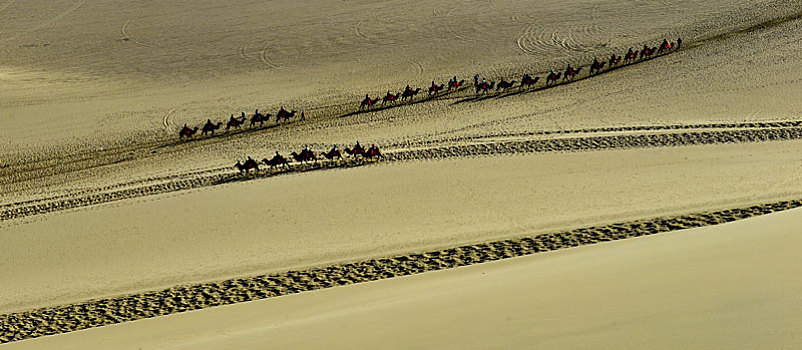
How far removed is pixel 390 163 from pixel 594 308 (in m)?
12.2

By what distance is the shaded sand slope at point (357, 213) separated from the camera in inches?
557

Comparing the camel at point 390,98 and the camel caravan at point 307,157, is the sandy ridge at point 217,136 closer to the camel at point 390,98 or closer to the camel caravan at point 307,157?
the camel at point 390,98

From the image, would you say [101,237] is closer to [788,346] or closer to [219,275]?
[219,275]

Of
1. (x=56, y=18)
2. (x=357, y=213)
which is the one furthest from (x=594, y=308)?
(x=56, y=18)

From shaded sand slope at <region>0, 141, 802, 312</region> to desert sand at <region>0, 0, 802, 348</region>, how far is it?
65 millimetres

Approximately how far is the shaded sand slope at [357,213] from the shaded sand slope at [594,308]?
12.9 feet

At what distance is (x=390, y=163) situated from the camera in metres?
19.2

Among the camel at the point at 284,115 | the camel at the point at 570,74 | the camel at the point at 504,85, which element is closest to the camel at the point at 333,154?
the camel at the point at 284,115

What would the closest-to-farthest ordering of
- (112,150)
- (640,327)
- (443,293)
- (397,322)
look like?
(640,327), (397,322), (443,293), (112,150)

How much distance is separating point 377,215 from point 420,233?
4.68 feet

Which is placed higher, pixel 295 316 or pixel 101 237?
pixel 295 316

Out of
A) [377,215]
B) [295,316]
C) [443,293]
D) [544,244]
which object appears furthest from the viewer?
[377,215]

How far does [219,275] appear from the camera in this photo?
1354 centimetres

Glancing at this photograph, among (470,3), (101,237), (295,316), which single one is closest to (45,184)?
(101,237)
